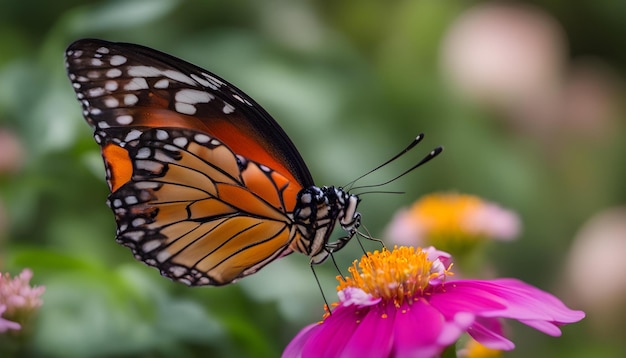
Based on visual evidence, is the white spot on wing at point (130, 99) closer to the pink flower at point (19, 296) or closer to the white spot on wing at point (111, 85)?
the white spot on wing at point (111, 85)

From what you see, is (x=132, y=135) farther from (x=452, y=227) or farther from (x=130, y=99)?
(x=452, y=227)

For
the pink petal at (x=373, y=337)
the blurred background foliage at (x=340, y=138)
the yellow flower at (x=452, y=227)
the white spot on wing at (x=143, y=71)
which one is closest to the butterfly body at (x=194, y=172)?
the white spot on wing at (x=143, y=71)

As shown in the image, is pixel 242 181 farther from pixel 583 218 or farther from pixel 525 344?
pixel 583 218

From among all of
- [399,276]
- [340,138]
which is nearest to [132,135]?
[399,276]

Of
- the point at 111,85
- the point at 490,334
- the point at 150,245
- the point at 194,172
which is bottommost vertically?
the point at 490,334

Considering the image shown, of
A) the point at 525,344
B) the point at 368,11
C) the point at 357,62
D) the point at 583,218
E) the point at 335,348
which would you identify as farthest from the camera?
the point at 368,11

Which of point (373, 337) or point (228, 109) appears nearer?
point (373, 337)

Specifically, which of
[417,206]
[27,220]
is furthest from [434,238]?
[27,220]
